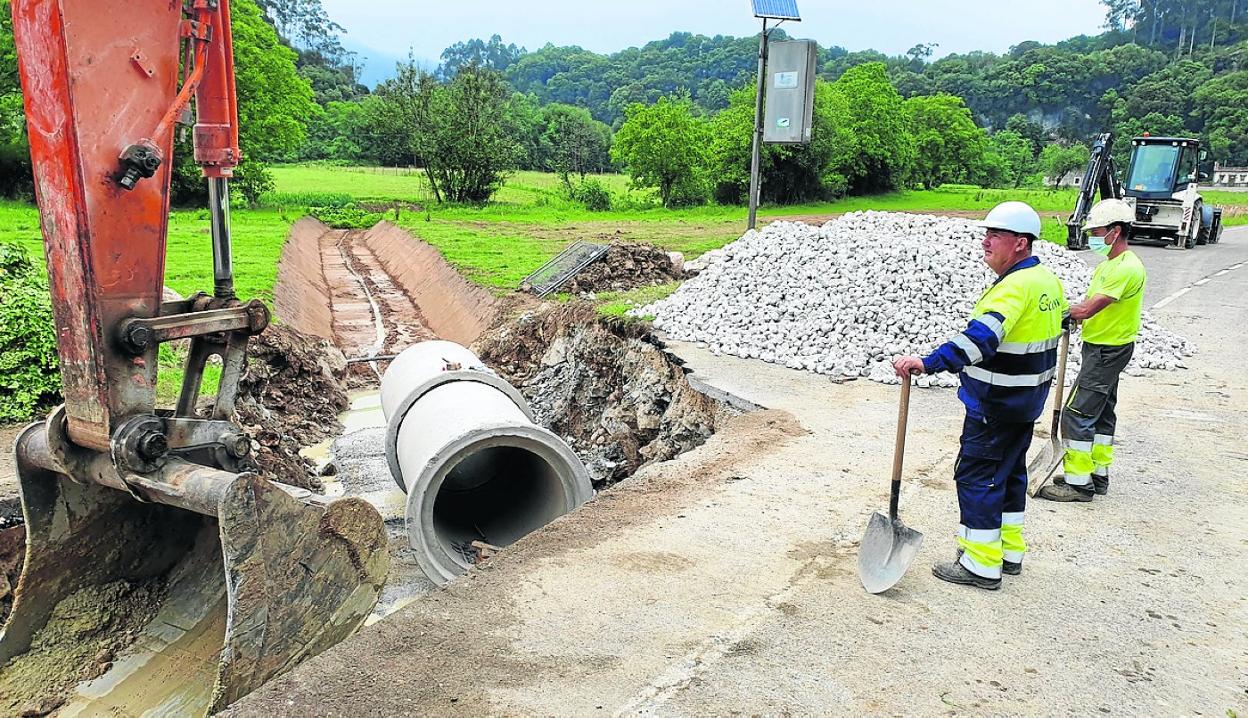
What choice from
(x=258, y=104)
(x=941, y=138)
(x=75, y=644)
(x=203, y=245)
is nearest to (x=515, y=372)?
(x=75, y=644)

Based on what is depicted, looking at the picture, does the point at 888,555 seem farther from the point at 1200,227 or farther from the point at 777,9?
the point at 1200,227

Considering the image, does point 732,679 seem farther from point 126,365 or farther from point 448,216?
point 448,216

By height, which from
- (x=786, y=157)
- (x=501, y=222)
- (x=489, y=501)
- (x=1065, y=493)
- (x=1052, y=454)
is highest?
(x=786, y=157)

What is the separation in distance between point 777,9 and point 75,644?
15.4m

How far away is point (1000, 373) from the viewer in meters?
4.56

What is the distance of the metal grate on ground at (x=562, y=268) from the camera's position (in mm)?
15898

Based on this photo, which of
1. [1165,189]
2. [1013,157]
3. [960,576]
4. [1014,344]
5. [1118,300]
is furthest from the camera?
[1013,157]

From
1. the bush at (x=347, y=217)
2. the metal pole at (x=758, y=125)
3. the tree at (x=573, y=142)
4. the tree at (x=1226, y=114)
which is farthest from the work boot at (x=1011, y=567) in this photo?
the tree at (x=1226, y=114)

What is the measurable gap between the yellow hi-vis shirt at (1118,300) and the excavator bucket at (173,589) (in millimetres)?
4999

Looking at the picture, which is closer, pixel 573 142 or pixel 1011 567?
pixel 1011 567

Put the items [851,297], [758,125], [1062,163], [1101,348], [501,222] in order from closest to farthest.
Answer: [1101,348], [851,297], [758,125], [501,222], [1062,163]

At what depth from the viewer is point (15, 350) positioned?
8266 millimetres

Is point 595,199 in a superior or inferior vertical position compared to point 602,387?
superior

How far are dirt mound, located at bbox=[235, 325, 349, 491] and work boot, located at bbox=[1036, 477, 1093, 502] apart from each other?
6.67m
